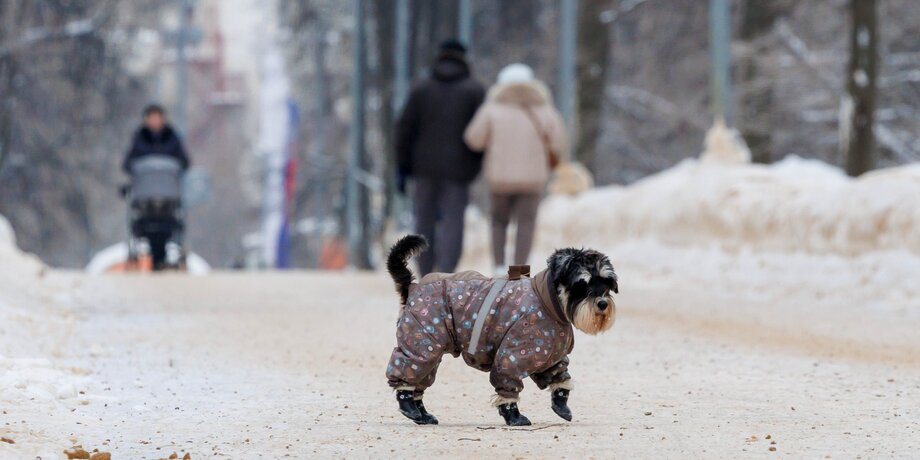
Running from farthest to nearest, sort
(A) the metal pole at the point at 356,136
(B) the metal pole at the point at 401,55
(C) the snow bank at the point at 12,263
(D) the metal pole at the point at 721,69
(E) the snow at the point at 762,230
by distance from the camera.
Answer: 1. (A) the metal pole at the point at 356,136
2. (B) the metal pole at the point at 401,55
3. (D) the metal pole at the point at 721,69
4. (C) the snow bank at the point at 12,263
5. (E) the snow at the point at 762,230

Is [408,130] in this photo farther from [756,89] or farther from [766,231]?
[756,89]

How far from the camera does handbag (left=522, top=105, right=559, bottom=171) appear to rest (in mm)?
14766

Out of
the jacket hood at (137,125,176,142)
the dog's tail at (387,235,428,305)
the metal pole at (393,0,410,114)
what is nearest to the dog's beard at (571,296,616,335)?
the dog's tail at (387,235,428,305)

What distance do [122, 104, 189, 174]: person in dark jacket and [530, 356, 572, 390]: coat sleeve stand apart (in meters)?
14.7

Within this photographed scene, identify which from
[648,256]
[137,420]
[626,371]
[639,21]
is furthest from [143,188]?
[639,21]

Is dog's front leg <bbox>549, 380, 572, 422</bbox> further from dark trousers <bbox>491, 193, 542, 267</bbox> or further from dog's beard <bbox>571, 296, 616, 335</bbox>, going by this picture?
dark trousers <bbox>491, 193, 542, 267</bbox>

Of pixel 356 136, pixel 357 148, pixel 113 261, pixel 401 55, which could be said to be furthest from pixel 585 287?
pixel 357 148

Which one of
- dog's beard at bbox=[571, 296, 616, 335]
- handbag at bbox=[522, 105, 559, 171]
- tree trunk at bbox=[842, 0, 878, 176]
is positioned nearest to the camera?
dog's beard at bbox=[571, 296, 616, 335]

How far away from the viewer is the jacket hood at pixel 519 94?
14570mm

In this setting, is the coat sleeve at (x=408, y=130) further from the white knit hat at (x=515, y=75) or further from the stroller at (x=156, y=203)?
the stroller at (x=156, y=203)

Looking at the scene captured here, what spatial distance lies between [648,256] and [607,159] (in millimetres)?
22292

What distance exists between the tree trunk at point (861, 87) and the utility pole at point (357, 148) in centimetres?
1817

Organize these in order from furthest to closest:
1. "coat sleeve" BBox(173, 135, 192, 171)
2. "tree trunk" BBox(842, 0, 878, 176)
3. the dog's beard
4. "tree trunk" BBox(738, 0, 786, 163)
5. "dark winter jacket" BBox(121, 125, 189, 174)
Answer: "tree trunk" BBox(738, 0, 786, 163) → "tree trunk" BBox(842, 0, 878, 176) → "coat sleeve" BBox(173, 135, 192, 171) → "dark winter jacket" BBox(121, 125, 189, 174) → the dog's beard

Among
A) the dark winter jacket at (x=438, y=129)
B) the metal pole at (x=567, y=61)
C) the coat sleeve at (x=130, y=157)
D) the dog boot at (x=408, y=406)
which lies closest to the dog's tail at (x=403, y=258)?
the dog boot at (x=408, y=406)
